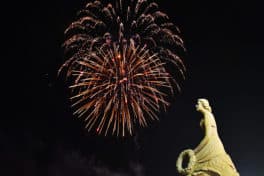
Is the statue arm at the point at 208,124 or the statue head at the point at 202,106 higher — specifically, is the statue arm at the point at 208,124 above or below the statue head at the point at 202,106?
below

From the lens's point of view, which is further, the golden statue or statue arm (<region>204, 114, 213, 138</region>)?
statue arm (<region>204, 114, 213, 138</region>)

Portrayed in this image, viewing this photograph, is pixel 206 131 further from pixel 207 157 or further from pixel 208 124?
pixel 207 157

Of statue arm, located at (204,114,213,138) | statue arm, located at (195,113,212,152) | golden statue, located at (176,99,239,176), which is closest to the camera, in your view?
golden statue, located at (176,99,239,176)

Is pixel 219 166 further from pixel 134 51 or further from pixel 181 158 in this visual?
pixel 134 51

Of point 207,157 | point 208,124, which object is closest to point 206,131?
point 208,124

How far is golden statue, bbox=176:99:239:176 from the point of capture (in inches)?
1011

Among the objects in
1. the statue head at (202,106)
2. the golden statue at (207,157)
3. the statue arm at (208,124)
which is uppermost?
the statue head at (202,106)

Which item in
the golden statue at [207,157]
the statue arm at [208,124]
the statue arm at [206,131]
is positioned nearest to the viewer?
the golden statue at [207,157]

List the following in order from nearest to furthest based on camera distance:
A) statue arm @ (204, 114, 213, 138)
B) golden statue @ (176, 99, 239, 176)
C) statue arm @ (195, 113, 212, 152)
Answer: golden statue @ (176, 99, 239, 176) → statue arm @ (195, 113, 212, 152) → statue arm @ (204, 114, 213, 138)

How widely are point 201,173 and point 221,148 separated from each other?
2.01m

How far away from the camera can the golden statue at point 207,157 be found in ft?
84.2

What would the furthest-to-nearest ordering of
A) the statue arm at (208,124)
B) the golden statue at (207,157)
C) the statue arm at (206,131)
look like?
the statue arm at (208,124) < the statue arm at (206,131) < the golden statue at (207,157)

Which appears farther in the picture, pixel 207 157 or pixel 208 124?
pixel 208 124

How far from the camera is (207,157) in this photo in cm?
2633
